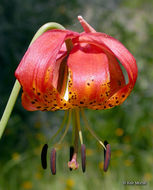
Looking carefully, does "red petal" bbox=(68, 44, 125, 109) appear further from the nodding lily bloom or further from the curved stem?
the curved stem

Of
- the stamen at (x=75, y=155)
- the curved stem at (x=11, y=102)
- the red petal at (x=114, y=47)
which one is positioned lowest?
the stamen at (x=75, y=155)

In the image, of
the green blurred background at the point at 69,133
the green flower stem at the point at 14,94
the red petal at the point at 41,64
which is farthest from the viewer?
the green blurred background at the point at 69,133

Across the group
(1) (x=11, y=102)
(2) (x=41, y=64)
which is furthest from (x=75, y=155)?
(2) (x=41, y=64)

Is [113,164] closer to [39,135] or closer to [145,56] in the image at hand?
[39,135]

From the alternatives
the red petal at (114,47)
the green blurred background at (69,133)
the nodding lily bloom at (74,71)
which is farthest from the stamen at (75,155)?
the green blurred background at (69,133)

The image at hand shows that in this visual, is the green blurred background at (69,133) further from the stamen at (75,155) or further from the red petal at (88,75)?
the red petal at (88,75)

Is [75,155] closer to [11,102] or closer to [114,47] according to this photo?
[11,102]

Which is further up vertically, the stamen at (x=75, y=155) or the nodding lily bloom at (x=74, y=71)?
the nodding lily bloom at (x=74, y=71)
